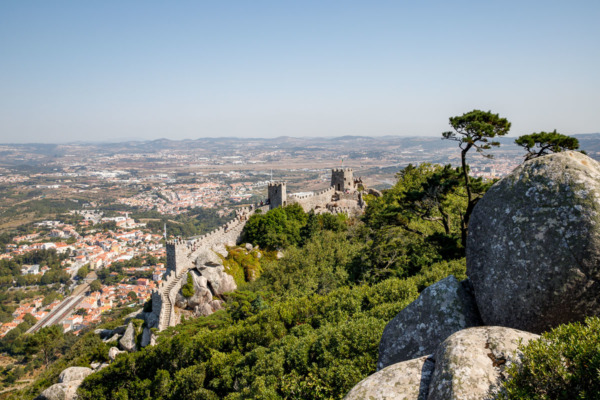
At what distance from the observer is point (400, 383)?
4617mm

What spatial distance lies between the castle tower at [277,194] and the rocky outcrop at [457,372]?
35094 mm

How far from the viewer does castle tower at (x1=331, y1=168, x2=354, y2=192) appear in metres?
48.6

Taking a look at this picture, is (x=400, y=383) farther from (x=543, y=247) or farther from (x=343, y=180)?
(x=343, y=180)

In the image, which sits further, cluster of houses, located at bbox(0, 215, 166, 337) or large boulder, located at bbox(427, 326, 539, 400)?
cluster of houses, located at bbox(0, 215, 166, 337)

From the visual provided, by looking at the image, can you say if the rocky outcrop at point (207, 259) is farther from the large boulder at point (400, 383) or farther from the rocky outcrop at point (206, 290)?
the large boulder at point (400, 383)

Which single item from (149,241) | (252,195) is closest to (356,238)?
(149,241)

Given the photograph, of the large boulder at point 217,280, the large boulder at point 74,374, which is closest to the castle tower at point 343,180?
the large boulder at point 217,280

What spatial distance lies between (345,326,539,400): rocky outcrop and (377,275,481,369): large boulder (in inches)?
39.0

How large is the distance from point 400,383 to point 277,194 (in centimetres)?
3583

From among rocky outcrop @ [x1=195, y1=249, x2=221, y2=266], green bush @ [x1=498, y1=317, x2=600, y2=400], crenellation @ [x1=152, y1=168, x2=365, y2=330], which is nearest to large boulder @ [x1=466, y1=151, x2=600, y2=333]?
green bush @ [x1=498, y1=317, x2=600, y2=400]

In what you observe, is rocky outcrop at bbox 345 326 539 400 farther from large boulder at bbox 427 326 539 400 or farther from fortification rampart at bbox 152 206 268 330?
fortification rampart at bbox 152 206 268 330

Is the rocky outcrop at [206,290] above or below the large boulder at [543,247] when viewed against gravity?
below

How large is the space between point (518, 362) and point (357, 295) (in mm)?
11479

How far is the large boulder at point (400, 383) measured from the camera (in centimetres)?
447
